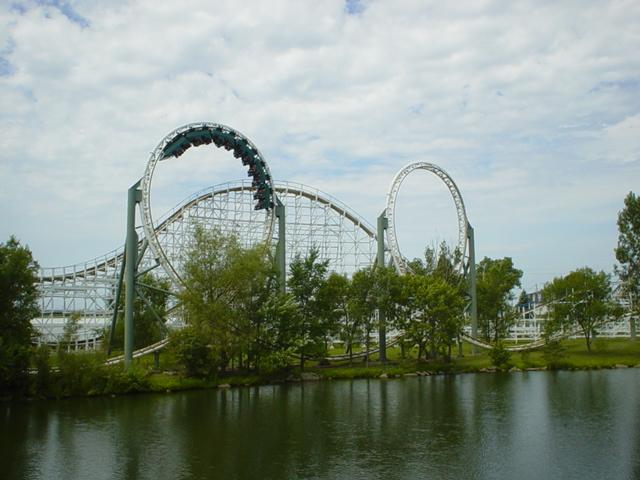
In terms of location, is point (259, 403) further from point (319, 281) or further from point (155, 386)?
point (319, 281)

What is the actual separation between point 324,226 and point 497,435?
2255 centimetres

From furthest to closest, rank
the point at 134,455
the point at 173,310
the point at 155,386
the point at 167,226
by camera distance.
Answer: the point at 167,226
the point at 173,310
the point at 155,386
the point at 134,455

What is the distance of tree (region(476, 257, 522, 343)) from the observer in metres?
43.8

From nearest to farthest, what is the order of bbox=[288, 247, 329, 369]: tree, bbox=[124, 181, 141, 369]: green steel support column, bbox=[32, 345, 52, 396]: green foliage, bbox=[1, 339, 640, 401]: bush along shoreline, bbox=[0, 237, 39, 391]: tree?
bbox=[0, 237, 39, 391]: tree
bbox=[32, 345, 52, 396]: green foliage
bbox=[1, 339, 640, 401]: bush along shoreline
bbox=[124, 181, 141, 369]: green steel support column
bbox=[288, 247, 329, 369]: tree

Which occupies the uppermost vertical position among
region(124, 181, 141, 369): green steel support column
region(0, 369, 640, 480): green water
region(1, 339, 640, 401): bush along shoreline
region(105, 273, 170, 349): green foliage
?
region(124, 181, 141, 369): green steel support column

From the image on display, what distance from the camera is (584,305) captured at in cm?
3788

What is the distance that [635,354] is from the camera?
3672 cm

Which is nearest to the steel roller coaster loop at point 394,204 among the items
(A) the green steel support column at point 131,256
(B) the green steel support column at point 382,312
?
(B) the green steel support column at point 382,312

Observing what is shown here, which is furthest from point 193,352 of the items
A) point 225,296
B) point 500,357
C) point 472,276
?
point 472,276

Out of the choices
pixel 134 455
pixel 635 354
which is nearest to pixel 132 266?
pixel 134 455

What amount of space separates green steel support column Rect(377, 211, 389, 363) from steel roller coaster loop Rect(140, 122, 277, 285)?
6149 mm

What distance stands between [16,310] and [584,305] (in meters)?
30.2

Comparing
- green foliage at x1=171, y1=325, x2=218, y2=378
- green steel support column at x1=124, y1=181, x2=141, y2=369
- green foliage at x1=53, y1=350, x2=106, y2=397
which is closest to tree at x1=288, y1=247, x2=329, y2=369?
green foliage at x1=171, y1=325, x2=218, y2=378

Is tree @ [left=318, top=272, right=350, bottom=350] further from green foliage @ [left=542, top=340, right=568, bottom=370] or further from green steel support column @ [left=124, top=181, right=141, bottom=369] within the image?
green foliage @ [left=542, top=340, right=568, bottom=370]
